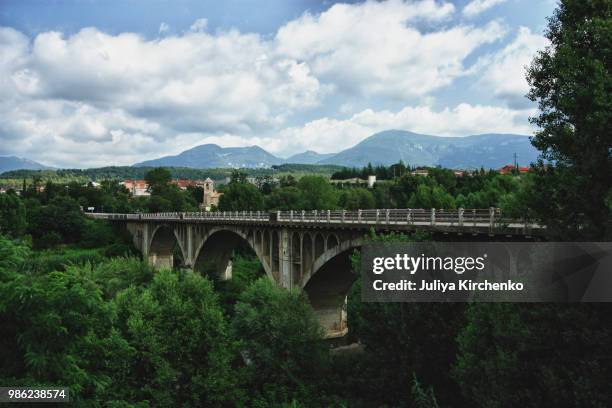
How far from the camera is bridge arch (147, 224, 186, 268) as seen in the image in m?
81.7

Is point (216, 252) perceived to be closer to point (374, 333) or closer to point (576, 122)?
point (374, 333)

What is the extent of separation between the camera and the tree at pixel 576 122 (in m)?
12.9

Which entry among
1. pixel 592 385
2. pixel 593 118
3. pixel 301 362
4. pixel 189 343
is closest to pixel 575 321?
pixel 592 385

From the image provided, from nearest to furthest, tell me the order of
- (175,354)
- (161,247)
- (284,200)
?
1. (175,354)
2. (161,247)
3. (284,200)

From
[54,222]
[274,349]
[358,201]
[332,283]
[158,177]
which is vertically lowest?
[274,349]

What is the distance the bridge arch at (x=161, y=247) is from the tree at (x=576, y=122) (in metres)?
71.8

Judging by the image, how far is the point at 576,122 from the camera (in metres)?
13.9

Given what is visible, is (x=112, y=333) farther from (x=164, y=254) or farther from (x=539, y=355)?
(x=164, y=254)

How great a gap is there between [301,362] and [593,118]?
18.0 m

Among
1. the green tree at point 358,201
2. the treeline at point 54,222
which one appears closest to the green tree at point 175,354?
the treeline at point 54,222

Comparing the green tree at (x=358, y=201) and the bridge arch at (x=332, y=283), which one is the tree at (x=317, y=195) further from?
the bridge arch at (x=332, y=283)

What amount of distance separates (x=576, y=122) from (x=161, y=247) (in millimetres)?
80263

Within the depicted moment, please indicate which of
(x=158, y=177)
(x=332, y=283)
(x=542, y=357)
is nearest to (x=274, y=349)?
(x=332, y=283)

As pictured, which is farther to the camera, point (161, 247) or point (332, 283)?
point (161, 247)
